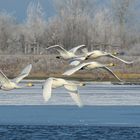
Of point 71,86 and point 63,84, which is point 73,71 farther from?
point 71,86

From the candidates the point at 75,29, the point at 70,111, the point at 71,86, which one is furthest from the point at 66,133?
the point at 75,29

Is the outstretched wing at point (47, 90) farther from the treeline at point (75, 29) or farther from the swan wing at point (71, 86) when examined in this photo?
the treeline at point (75, 29)

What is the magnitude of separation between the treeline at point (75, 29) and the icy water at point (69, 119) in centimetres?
3755

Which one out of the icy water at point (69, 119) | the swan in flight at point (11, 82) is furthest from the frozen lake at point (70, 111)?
the swan in flight at point (11, 82)

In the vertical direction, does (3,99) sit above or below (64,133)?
above

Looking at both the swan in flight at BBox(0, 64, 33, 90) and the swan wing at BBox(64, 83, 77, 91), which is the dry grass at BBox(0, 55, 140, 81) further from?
the swan wing at BBox(64, 83, 77, 91)

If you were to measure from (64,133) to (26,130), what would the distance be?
128 cm

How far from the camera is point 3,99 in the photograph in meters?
32.3

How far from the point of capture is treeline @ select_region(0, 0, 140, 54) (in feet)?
247

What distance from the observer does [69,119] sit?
25.7m

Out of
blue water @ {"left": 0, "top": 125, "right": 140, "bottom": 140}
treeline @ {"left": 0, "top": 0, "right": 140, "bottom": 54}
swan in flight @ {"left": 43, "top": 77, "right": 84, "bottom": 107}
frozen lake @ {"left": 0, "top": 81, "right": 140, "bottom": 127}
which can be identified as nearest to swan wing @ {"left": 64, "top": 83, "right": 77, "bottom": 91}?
swan in flight @ {"left": 43, "top": 77, "right": 84, "bottom": 107}

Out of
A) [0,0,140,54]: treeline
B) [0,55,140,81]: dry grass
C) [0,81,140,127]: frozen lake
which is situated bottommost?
[0,81,140,127]: frozen lake

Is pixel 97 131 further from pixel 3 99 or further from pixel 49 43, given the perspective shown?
pixel 49 43

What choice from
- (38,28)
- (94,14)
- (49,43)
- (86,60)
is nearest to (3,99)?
(86,60)
